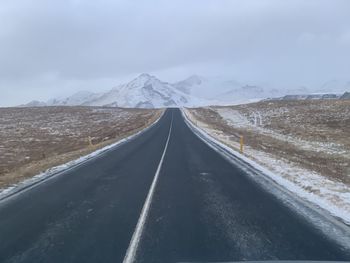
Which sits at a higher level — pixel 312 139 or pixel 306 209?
pixel 306 209

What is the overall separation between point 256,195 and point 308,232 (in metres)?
3.25

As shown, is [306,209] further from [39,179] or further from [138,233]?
[39,179]

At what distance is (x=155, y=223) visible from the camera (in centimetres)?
761

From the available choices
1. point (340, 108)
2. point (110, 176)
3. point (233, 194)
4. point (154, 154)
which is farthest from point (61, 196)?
point (340, 108)

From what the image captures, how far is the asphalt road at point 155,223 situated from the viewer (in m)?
5.97

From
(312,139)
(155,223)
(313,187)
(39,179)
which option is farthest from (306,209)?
(312,139)

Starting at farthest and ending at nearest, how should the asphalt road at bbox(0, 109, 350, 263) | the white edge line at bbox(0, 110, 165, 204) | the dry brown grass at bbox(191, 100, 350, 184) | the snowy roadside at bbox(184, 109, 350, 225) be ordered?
the dry brown grass at bbox(191, 100, 350, 184) → the white edge line at bbox(0, 110, 165, 204) → the snowy roadside at bbox(184, 109, 350, 225) → the asphalt road at bbox(0, 109, 350, 263)

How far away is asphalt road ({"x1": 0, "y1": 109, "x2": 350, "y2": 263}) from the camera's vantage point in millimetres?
5969

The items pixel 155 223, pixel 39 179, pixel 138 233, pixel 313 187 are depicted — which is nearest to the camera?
pixel 138 233

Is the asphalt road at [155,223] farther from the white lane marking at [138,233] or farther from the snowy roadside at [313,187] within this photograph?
the snowy roadside at [313,187]

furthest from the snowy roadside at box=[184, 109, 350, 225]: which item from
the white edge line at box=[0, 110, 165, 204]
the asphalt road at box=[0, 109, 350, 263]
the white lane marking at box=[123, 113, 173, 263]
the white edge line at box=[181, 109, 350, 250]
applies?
the white edge line at box=[0, 110, 165, 204]

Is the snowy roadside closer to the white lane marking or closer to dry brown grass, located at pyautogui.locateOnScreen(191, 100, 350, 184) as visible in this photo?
dry brown grass, located at pyautogui.locateOnScreen(191, 100, 350, 184)

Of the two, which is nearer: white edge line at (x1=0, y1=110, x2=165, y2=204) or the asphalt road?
the asphalt road

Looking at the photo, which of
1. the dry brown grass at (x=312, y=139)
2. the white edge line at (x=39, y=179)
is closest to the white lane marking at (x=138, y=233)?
the white edge line at (x=39, y=179)
